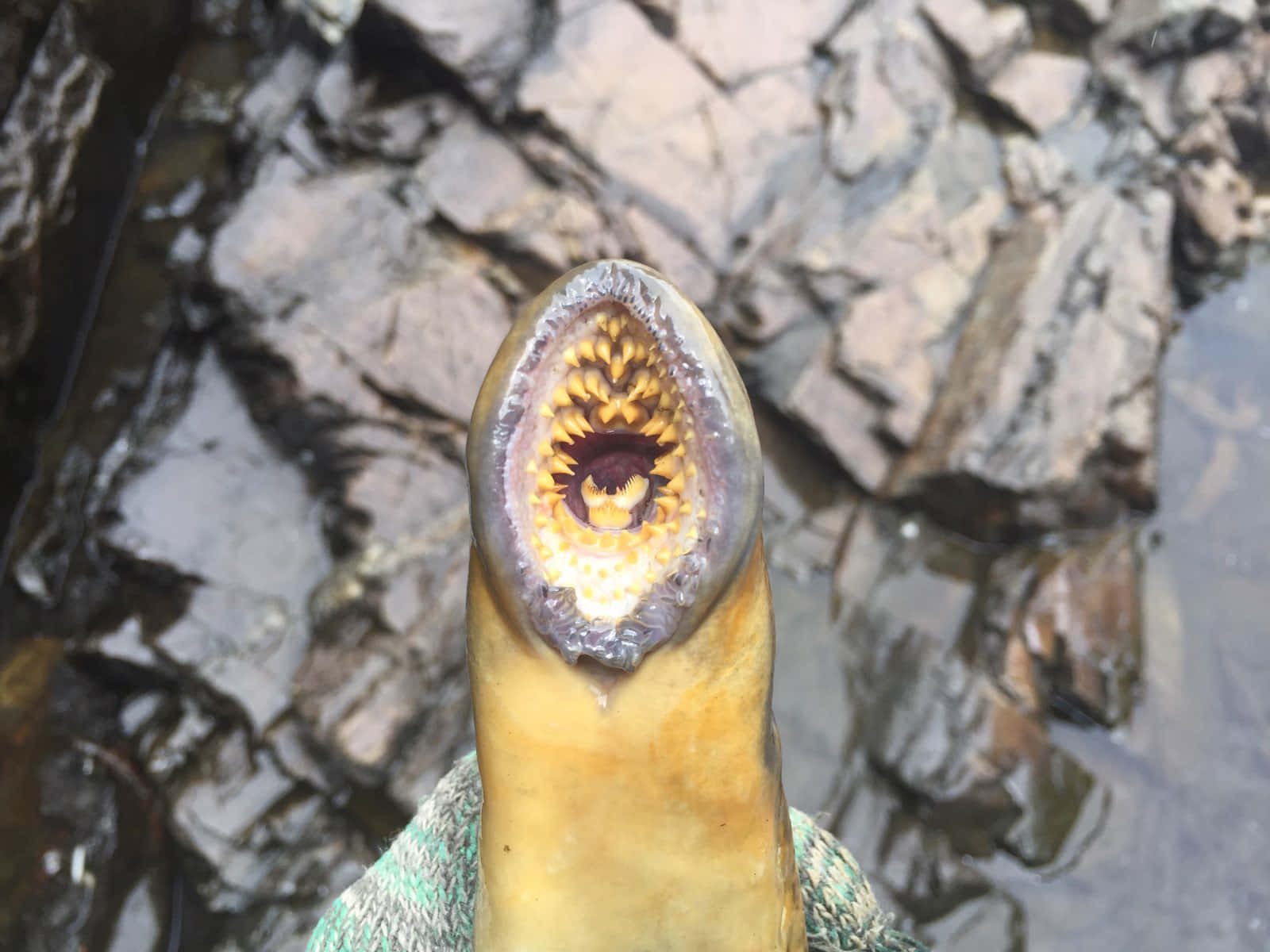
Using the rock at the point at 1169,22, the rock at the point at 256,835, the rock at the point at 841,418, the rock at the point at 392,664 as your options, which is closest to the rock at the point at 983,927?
the rock at the point at 841,418

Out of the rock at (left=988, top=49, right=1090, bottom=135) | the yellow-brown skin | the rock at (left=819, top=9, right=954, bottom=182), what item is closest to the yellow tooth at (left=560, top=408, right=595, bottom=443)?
the yellow-brown skin

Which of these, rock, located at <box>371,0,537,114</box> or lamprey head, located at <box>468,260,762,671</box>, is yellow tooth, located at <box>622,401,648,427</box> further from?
rock, located at <box>371,0,537,114</box>

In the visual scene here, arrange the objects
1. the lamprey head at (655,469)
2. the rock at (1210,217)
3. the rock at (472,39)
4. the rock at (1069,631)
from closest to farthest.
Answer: the lamprey head at (655,469), the rock at (1069,631), the rock at (472,39), the rock at (1210,217)

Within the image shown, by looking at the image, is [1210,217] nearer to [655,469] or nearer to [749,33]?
[749,33]

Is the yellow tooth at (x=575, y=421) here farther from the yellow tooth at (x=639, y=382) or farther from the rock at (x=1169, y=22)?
the rock at (x=1169, y=22)

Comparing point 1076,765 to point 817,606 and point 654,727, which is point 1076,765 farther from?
point 654,727

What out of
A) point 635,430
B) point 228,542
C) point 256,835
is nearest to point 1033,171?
point 228,542
